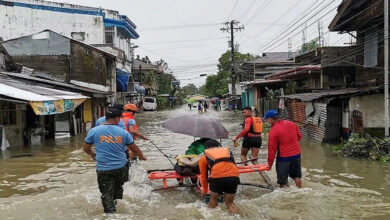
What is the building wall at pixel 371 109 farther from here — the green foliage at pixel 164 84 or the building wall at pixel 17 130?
the green foliage at pixel 164 84

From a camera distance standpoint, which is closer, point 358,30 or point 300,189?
point 300,189

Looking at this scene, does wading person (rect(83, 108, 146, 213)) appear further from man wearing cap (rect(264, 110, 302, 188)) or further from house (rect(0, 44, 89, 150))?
house (rect(0, 44, 89, 150))

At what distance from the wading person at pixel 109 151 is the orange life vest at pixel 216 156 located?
3.88 feet

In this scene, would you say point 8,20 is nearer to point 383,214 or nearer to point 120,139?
point 120,139

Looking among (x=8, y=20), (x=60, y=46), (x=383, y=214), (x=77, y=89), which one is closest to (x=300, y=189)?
(x=383, y=214)

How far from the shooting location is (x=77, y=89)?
855 inches

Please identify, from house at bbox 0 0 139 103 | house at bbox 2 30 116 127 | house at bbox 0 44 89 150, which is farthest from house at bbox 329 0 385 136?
house at bbox 0 0 139 103

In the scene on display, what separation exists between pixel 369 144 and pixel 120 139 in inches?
365

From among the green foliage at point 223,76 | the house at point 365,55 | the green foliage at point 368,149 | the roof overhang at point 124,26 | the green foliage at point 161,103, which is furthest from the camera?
the green foliage at point 223,76

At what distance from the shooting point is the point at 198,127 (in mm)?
8195

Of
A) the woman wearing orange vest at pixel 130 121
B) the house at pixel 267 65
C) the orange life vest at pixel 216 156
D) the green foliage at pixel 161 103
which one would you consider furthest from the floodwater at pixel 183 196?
the green foliage at pixel 161 103

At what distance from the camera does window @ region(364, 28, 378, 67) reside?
1579 cm

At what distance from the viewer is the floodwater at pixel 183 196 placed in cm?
693

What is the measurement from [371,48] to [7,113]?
14989mm
